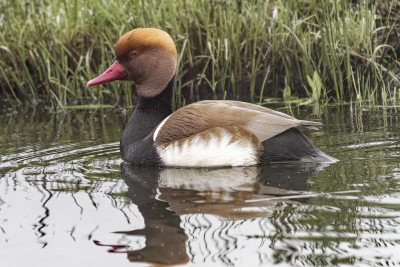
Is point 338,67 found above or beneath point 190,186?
above

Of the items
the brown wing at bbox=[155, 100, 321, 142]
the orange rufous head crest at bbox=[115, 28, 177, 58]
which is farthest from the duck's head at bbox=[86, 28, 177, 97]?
the brown wing at bbox=[155, 100, 321, 142]

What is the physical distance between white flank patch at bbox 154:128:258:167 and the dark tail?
0.11 meters

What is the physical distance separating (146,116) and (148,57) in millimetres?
464

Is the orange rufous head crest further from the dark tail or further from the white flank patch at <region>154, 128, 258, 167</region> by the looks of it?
the dark tail

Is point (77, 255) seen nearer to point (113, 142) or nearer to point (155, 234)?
point (155, 234)

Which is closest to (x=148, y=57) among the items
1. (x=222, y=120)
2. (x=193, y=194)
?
(x=222, y=120)

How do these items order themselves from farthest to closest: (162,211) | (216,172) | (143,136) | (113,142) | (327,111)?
(327,111) → (113,142) → (143,136) → (216,172) → (162,211)

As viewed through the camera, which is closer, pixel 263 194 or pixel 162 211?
pixel 162 211

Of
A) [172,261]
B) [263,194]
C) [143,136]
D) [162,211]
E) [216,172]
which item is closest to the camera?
[172,261]

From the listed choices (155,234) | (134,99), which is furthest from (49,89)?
(155,234)

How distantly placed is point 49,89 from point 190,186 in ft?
13.4

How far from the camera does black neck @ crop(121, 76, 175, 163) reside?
573 centimetres

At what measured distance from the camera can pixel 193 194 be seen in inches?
176

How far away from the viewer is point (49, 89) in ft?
27.5
